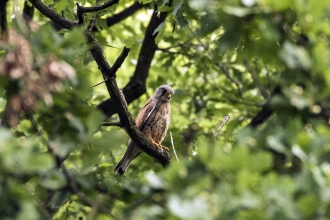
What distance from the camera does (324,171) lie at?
2.29 m

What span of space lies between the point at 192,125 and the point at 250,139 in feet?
16.8

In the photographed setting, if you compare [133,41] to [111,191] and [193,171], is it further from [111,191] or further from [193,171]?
[193,171]

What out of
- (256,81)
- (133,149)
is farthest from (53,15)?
(256,81)

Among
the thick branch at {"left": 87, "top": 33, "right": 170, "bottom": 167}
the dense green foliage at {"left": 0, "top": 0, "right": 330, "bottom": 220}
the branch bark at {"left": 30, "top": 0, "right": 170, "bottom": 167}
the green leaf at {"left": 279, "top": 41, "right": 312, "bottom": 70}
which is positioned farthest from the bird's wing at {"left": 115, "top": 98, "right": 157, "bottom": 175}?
the green leaf at {"left": 279, "top": 41, "right": 312, "bottom": 70}

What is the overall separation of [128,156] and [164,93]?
1.09m

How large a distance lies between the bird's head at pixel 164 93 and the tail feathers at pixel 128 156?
0.96 m

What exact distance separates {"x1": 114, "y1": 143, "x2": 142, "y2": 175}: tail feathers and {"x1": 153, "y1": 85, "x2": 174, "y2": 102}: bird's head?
955 mm

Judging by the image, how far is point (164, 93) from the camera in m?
7.32

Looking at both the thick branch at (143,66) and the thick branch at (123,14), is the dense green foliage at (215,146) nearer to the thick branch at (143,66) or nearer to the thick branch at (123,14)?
the thick branch at (143,66)

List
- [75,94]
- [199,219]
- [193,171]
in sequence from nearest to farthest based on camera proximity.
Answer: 1. [199,219]
2. [193,171]
3. [75,94]

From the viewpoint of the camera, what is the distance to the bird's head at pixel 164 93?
7.30 meters

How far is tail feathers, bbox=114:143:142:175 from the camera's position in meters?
6.61

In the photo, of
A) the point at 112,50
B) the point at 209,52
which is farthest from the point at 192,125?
the point at 112,50

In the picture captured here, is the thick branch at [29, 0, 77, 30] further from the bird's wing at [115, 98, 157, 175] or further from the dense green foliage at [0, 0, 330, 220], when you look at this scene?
the bird's wing at [115, 98, 157, 175]
